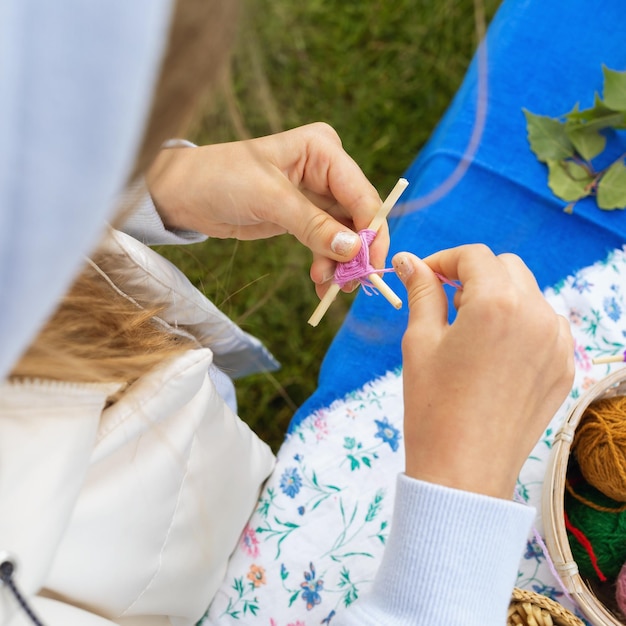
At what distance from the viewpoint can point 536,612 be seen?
→ 0.52 m

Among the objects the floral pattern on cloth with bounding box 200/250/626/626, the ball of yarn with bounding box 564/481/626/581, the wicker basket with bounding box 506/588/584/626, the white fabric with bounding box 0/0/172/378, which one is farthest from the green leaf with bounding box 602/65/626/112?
the white fabric with bounding box 0/0/172/378

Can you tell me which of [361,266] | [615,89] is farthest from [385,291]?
[615,89]

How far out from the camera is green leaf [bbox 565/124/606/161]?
765 millimetres

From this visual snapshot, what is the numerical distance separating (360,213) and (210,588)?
1.38 feet

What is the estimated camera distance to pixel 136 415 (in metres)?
0.45

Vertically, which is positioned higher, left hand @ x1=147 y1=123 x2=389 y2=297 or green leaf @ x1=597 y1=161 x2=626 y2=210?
green leaf @ x1=597 y1=161 x2=626 y2=210

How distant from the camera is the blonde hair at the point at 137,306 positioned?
0.23 m

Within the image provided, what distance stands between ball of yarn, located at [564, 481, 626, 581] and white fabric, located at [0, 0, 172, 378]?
0.59 metres

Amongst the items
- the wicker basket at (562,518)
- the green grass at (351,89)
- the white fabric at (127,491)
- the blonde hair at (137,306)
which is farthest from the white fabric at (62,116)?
the green grass at (351,89)

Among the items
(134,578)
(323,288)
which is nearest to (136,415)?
(134,578)

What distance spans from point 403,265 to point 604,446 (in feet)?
0.92

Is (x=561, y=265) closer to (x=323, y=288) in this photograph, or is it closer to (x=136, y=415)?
(x=323, y=288)

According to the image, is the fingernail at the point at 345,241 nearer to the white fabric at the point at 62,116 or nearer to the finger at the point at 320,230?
the finger at the point at 320,230

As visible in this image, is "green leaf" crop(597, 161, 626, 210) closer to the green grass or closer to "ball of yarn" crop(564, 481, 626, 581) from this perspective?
"ball of yarn" crop(564, 481, 626, 581)
